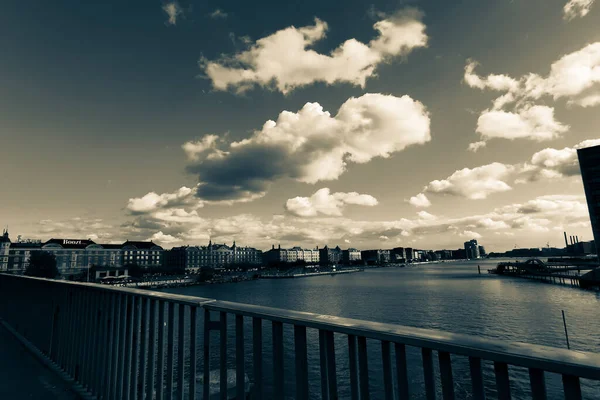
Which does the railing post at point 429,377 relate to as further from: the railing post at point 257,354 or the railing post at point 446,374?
the railing post at point 257,354

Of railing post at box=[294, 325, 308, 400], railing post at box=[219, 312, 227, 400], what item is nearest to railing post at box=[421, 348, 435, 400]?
railing post at box=[294, 325, 308, 400]

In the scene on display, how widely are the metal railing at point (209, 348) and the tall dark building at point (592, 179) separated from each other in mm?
92947

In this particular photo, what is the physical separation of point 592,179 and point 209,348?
9964 centimetres

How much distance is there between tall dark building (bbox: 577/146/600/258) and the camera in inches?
2805

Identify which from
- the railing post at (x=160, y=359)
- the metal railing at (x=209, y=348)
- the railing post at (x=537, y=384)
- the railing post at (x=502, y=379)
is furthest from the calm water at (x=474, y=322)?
the railing post at (x=537, y=384)

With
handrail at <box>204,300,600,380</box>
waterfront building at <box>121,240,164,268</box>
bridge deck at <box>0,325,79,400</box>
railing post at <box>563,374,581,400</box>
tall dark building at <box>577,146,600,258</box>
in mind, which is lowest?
bridge deck at <box>0,325,79,400</box>

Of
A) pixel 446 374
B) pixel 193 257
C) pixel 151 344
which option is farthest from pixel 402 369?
pixel 193 257

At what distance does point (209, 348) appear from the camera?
3654mm

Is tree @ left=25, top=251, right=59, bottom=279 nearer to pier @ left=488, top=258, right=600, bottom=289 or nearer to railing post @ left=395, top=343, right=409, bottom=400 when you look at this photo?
railing post @ left=395, top=343, right=409, bottom=400

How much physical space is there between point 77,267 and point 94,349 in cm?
15873

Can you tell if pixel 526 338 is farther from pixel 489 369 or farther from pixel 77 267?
pixel 77 267

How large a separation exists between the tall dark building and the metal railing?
9295cm

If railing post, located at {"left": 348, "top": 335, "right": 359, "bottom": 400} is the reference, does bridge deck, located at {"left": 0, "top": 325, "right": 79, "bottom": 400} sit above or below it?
below

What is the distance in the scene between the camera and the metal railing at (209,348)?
1.83 meters
